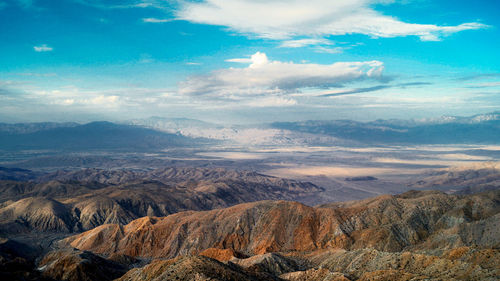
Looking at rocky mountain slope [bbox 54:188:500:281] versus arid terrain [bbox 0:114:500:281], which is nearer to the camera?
arid terrain [bbox 0:114:500:281]

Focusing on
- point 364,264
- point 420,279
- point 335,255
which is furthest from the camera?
point 335,255

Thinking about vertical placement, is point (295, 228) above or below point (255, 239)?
above

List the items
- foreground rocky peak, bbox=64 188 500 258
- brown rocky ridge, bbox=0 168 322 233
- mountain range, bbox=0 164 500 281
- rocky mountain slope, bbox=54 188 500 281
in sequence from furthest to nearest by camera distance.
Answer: brown rocky ridge, bbox=0 168 322 233, foreground rocky peak, bbox=64 188 500 258, rocky mountain slope, bbox=54 188 500 281, mountain range, bbox=0 164 500 281

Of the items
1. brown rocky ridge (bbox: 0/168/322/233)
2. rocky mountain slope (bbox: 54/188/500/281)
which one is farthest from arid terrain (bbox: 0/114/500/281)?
brown rocky ridge (bbox: 0/168/322/233)

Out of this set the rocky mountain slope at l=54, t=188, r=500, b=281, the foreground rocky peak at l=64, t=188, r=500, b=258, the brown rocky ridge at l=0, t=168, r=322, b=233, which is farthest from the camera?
the brown rocky ridge at l=0, t=168, r=322, b=233

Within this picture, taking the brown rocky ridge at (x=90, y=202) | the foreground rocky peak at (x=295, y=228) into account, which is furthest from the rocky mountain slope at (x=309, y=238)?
the brown rocky ridge at (x=90, y=202)

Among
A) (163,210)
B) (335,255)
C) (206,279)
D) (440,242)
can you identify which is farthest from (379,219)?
(163,210)

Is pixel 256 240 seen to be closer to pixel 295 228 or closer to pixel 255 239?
pixel 255 239

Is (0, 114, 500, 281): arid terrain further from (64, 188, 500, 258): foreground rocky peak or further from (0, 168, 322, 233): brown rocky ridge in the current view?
(0, 168, 322, 233): brown rocky ridge

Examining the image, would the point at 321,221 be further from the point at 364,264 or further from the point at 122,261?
the point at 122,261

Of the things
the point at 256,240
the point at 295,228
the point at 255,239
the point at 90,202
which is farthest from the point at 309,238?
the point at 90,202

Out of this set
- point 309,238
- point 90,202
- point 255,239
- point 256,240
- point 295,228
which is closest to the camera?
point 309,238
